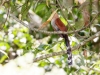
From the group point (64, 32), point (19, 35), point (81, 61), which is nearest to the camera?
point (64, 32)

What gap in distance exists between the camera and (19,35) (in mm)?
2498

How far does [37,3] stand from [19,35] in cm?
110

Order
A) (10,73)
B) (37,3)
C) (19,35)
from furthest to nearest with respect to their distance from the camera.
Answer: (19,35), (37,3), (10,73)

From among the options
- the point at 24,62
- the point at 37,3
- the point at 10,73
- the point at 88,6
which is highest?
the point at 37,3

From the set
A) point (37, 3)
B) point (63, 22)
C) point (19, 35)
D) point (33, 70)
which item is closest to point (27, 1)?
point (37, 3)

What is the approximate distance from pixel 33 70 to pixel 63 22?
0.30 m

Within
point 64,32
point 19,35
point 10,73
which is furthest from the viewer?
point 19,35

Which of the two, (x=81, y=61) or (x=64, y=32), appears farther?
(x=81, y=61)

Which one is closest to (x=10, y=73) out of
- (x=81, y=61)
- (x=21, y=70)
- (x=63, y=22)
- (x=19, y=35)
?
(x=21, y=70)

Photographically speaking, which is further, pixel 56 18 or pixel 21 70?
pixel 56 18

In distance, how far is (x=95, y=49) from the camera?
2.53 meters

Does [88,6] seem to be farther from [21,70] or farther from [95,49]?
[95,49]

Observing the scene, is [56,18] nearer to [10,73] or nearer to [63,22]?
[63,22]

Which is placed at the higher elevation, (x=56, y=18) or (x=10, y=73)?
(x=56, y=18)
